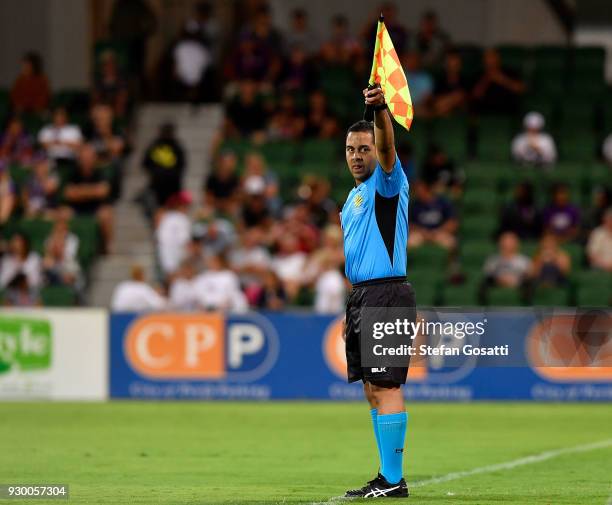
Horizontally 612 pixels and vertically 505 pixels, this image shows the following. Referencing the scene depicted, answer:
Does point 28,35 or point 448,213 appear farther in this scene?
point 28,35

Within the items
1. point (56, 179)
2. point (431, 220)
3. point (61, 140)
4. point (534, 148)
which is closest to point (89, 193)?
point (56, 179)

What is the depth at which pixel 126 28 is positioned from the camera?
2622 centimetres

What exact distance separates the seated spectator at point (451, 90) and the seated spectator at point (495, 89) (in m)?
0.23

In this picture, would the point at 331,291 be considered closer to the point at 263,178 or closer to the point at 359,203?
the point at 263,178

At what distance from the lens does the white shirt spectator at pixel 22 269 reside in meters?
19.9

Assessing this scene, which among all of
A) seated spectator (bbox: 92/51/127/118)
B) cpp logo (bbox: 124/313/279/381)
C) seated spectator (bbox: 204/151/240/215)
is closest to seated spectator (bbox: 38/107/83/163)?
seated spectator (bbox: 92/51/127/118)

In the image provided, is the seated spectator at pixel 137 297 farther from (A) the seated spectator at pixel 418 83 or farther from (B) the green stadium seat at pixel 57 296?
(A) the seated spectator at pixel 418 83

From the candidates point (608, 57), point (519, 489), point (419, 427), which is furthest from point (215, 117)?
point (519, 489)

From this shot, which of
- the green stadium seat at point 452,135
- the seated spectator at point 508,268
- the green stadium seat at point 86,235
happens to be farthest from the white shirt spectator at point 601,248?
the green stadium seat at point 86,235

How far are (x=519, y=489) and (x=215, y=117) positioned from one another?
15.6 meters

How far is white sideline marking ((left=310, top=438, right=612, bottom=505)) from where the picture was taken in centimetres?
945

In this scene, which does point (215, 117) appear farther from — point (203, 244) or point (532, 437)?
point (532, 437)

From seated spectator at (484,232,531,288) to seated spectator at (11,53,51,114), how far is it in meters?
8.23

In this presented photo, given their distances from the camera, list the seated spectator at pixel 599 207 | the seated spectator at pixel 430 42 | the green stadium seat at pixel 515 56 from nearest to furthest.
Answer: the seated spectator at pixel 599 207, the green stadium seat at pixel 515 56, the seated spectator at pixel 430 42
